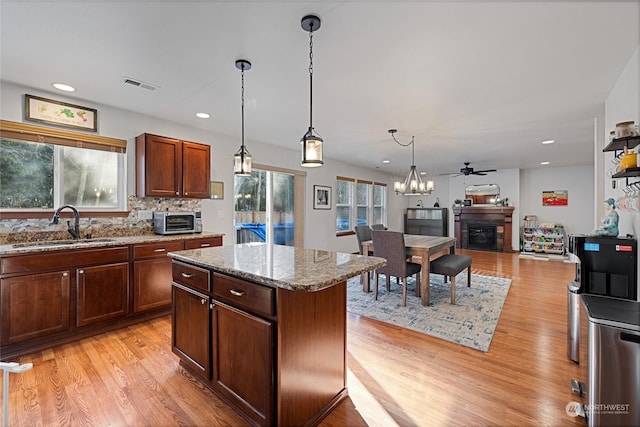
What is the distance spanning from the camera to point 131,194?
11.4ft

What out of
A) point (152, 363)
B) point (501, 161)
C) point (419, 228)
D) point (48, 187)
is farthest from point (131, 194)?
point (419, 228)

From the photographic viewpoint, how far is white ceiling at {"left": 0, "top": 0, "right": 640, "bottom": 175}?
5.66 ft

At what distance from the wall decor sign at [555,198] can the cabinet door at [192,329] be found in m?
9.45

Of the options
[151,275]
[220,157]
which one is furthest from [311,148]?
[220,157]

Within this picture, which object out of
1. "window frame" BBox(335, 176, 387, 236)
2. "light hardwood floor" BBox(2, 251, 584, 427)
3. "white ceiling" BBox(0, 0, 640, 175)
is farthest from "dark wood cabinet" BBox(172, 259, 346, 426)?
"window frame" BBox(335, 176, 387, 236)

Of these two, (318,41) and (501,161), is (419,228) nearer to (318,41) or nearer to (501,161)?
(501,161)

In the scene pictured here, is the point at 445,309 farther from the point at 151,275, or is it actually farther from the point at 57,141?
the point at 57,141

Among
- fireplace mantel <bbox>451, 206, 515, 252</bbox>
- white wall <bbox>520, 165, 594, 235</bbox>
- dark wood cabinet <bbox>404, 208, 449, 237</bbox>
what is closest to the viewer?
white wall <bbox>520, 165, 594, 235</bbox>

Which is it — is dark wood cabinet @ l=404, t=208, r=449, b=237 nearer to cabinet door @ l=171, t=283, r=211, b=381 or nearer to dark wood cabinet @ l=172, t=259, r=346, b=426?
dark wood cabinet @ l=172, t=259, r=346, b=426

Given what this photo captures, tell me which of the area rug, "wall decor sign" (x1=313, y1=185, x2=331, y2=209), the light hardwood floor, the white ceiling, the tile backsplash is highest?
the white ceiling

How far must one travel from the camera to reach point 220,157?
4391 mm

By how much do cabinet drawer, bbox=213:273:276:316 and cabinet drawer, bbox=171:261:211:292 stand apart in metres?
0.11

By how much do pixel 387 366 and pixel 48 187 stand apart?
3.79m

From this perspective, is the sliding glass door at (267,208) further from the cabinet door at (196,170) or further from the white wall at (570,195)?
the white wall at (570,195)
